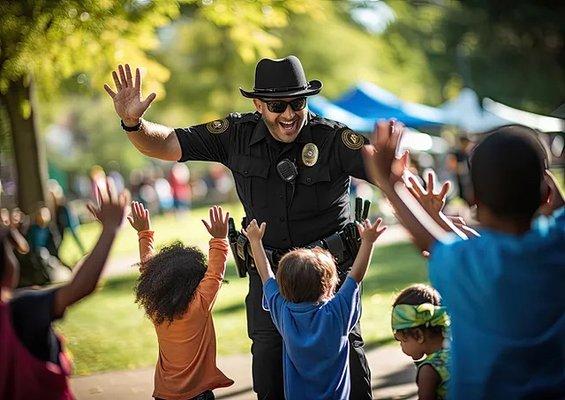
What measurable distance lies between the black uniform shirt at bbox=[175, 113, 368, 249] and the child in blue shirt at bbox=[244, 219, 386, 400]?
70 cm

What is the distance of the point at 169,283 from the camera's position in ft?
14.8

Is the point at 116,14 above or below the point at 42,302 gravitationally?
A: above

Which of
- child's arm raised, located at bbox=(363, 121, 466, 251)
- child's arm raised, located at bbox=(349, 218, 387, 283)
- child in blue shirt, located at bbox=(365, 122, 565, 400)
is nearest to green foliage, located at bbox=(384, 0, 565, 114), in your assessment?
child's arm raised, located at bbox=(349, 218, 387, 283)

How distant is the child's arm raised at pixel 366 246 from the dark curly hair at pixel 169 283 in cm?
87

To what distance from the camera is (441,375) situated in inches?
145

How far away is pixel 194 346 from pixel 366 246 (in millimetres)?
1035

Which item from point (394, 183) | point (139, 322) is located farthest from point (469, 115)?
point (394, 183)

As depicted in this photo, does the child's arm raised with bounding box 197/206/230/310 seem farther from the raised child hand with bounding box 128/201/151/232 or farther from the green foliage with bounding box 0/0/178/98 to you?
the green foliage with bounding box 0/0/178/98

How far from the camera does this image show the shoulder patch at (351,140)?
4797mm

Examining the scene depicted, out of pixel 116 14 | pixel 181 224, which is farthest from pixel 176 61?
pixel 116 14

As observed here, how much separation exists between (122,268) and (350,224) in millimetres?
12098

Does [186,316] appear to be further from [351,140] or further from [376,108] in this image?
[376,108]

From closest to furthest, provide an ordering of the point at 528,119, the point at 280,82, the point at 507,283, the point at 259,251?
the point at 507,283 → the point at 259,251 → the point at 280,82 → the point at 528,119

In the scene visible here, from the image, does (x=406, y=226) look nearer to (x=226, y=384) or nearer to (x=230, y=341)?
(x=226, y=384)
